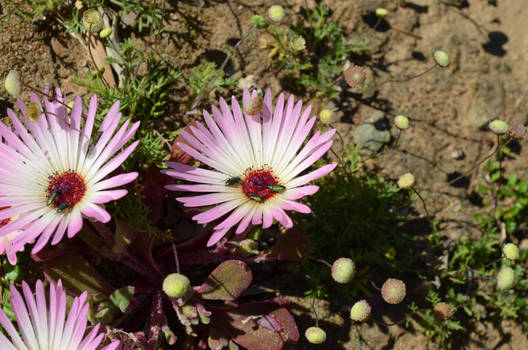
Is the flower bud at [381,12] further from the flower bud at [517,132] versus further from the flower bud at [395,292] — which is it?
the flower bud at [395,292]

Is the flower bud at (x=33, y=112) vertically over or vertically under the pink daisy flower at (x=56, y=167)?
over

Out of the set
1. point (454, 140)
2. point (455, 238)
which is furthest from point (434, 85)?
point (455, 238)

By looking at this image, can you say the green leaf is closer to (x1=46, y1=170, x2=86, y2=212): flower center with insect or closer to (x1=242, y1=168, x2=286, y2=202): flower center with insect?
(x1=46, y1=170, x2=86, y2=212): flower center with insect

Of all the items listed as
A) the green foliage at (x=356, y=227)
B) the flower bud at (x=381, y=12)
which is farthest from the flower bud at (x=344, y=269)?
the flower bud at (x=381, y=12)

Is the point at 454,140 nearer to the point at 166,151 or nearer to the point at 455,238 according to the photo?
the point at 455,238

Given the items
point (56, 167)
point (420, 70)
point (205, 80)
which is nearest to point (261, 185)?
point (56, 167)

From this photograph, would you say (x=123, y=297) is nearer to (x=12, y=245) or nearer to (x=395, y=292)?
(x=12, y=245)
